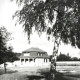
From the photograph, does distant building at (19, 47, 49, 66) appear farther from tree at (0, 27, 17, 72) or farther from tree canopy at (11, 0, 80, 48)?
tree canopy at (11, 0, 80, 48)

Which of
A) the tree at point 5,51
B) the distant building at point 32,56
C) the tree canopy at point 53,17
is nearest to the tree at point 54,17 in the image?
the tree canopy at point 53,17

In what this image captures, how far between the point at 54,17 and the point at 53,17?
0.26 m

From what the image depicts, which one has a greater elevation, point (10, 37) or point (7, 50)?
point (10, 37)

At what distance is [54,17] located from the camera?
22359 millimetres

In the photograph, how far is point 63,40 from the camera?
24.1m

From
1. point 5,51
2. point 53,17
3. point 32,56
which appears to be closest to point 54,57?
point 53,17

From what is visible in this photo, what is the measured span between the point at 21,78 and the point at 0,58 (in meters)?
9.84

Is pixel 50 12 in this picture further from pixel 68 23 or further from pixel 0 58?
pixel 0 58

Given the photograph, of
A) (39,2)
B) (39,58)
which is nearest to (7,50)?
(39,2)

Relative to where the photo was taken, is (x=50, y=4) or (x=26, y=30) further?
(x=26, y=30)

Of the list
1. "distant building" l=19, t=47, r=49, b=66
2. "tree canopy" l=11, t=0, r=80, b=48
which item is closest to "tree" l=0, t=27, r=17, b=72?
"tree canopy" l=11, t=0, r=80, b=48

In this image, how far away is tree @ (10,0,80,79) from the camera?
19523mm

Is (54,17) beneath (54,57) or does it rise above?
A: above

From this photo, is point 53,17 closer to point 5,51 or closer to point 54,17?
point 54,17
